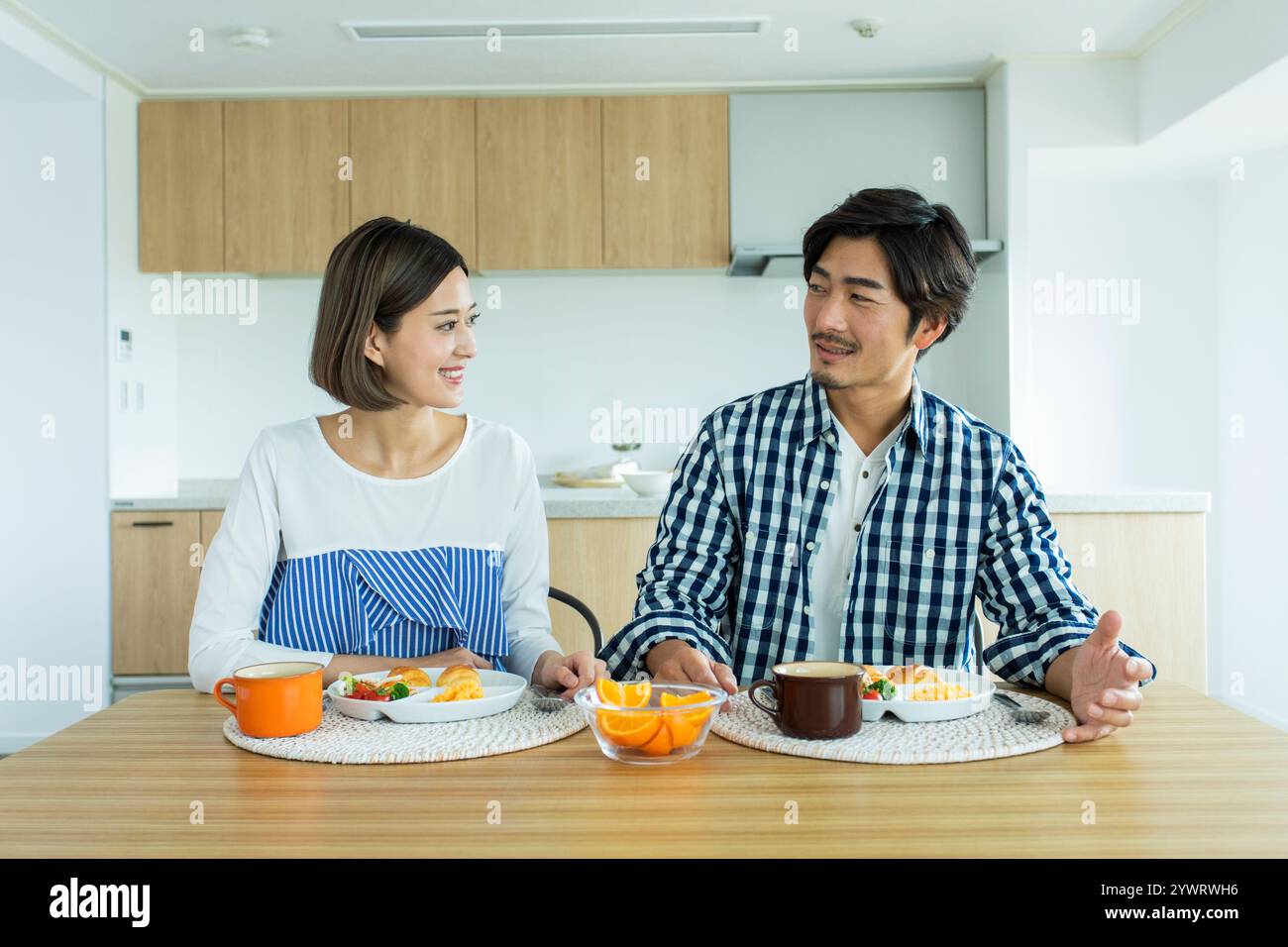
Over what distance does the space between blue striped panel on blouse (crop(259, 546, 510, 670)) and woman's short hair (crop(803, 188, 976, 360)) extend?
78 centimetres

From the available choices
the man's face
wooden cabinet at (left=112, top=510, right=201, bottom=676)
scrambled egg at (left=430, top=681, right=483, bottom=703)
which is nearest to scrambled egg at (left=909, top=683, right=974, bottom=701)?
scrambled egg at (left=430, top=681, right=483, bottom=703)

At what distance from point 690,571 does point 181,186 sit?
127 inches

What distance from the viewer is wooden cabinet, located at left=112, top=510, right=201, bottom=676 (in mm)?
3693

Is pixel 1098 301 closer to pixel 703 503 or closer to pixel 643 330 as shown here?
pixel 643 330

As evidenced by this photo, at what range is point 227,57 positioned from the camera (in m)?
3.70

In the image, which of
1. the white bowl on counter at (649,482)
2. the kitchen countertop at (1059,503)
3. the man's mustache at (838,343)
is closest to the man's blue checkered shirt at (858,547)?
the man's mustache at (838,343)

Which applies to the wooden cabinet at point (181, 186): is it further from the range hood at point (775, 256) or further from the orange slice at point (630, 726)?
the orange slice at point (630, 726)

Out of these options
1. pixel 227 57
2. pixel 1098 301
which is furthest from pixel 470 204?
pixel 1098 301

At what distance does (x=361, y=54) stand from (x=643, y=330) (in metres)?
1.42

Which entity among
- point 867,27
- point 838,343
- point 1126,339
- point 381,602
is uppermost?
point 867,27

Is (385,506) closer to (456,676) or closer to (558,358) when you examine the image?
(456,676)

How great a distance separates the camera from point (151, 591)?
3.73m

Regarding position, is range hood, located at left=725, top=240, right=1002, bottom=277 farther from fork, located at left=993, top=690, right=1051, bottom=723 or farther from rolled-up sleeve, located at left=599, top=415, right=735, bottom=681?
fork, located at left=993, top=690, right=1051, bottom=723

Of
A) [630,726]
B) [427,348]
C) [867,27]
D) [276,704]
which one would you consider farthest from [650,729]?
[867,27]
